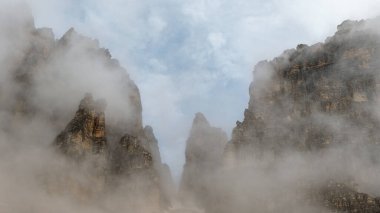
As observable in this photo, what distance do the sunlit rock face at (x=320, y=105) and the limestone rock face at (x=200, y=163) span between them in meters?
16.8

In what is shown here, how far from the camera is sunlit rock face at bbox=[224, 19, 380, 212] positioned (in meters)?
138

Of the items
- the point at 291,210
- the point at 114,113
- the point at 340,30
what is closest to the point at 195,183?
the point at 114,113

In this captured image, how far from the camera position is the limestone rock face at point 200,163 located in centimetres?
17162

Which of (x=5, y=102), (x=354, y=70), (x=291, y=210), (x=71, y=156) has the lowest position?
(x=291, y=210)

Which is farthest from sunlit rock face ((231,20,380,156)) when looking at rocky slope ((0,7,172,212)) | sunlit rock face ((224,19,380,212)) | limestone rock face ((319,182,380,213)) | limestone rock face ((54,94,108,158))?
limestone rock face ((54,94,108,158))

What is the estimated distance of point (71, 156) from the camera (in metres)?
124

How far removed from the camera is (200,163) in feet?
614

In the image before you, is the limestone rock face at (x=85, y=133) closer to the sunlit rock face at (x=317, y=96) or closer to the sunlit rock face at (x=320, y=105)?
the sunlit rock face at (x=320, y=105)

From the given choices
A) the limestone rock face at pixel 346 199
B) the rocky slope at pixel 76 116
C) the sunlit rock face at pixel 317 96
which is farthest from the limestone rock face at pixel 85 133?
the limestone rock face at pixel 346 199

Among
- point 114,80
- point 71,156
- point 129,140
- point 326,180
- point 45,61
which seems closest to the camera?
point 71,156

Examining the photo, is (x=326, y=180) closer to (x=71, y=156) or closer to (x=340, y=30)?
(x=340, y=30)

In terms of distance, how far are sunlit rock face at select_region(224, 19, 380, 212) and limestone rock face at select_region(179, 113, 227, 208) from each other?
16.8 m

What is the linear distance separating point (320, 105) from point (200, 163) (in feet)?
170

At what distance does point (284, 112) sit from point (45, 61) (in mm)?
66588
